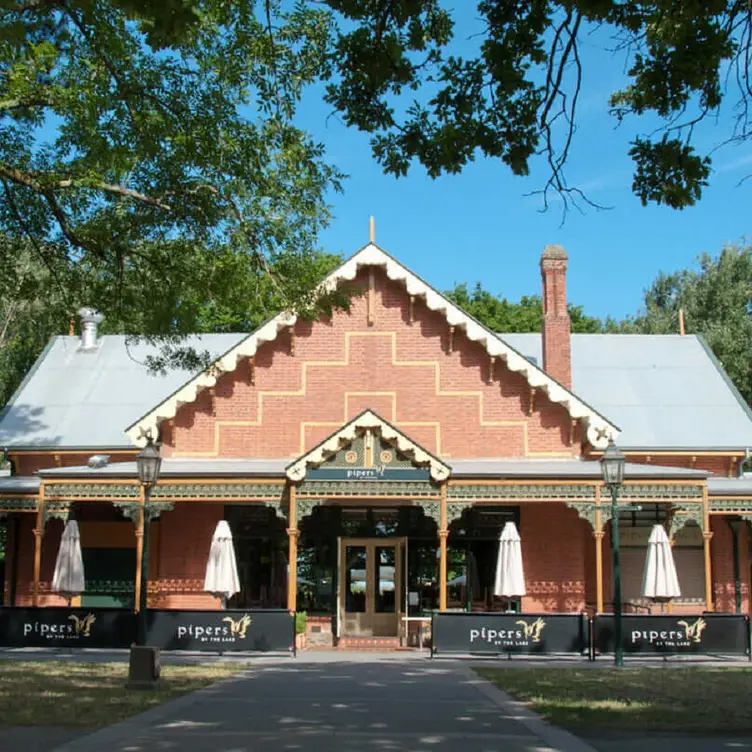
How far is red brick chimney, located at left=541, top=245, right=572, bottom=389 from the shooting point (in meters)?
28.9

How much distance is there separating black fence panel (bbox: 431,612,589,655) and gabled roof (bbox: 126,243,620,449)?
5946 millimetres

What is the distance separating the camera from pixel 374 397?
88.0 ft

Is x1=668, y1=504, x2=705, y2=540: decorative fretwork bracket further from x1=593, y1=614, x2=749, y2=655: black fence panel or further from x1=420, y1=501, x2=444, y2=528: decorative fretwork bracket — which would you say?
x1=420, y1=501, x2=444, y2=528: decorative fretwork bracket

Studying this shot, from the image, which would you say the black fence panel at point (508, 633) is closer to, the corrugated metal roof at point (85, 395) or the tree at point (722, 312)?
the corrugated metal roof at point (85, 395)

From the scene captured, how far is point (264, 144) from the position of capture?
17281 mm

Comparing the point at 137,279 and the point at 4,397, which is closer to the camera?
the point at 137,279

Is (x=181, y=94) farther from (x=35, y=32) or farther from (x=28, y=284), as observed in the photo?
(x=28, y=284)

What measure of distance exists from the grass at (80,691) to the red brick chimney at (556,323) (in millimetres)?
13524

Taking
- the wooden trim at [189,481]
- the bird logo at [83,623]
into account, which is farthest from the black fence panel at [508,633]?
the bird logo at [83,623]

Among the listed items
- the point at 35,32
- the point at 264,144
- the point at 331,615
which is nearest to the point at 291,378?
the point at 331,615

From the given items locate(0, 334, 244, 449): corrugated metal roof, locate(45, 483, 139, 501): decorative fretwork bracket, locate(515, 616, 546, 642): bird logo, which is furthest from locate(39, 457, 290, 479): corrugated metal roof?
locate(515, 616, 546, 642): bird logo

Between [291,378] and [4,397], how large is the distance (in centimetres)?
2177

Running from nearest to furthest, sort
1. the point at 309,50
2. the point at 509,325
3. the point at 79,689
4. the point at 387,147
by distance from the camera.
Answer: the point at 387,147 → the point at 79,689 → the point at 309,50 → the point at 509,325

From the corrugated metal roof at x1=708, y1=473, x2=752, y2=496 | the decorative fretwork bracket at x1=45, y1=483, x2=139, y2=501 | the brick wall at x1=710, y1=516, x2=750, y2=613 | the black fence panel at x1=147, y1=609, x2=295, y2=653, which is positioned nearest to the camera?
the black fence panel at x1=147, y1=609, x2=295, y2=653
